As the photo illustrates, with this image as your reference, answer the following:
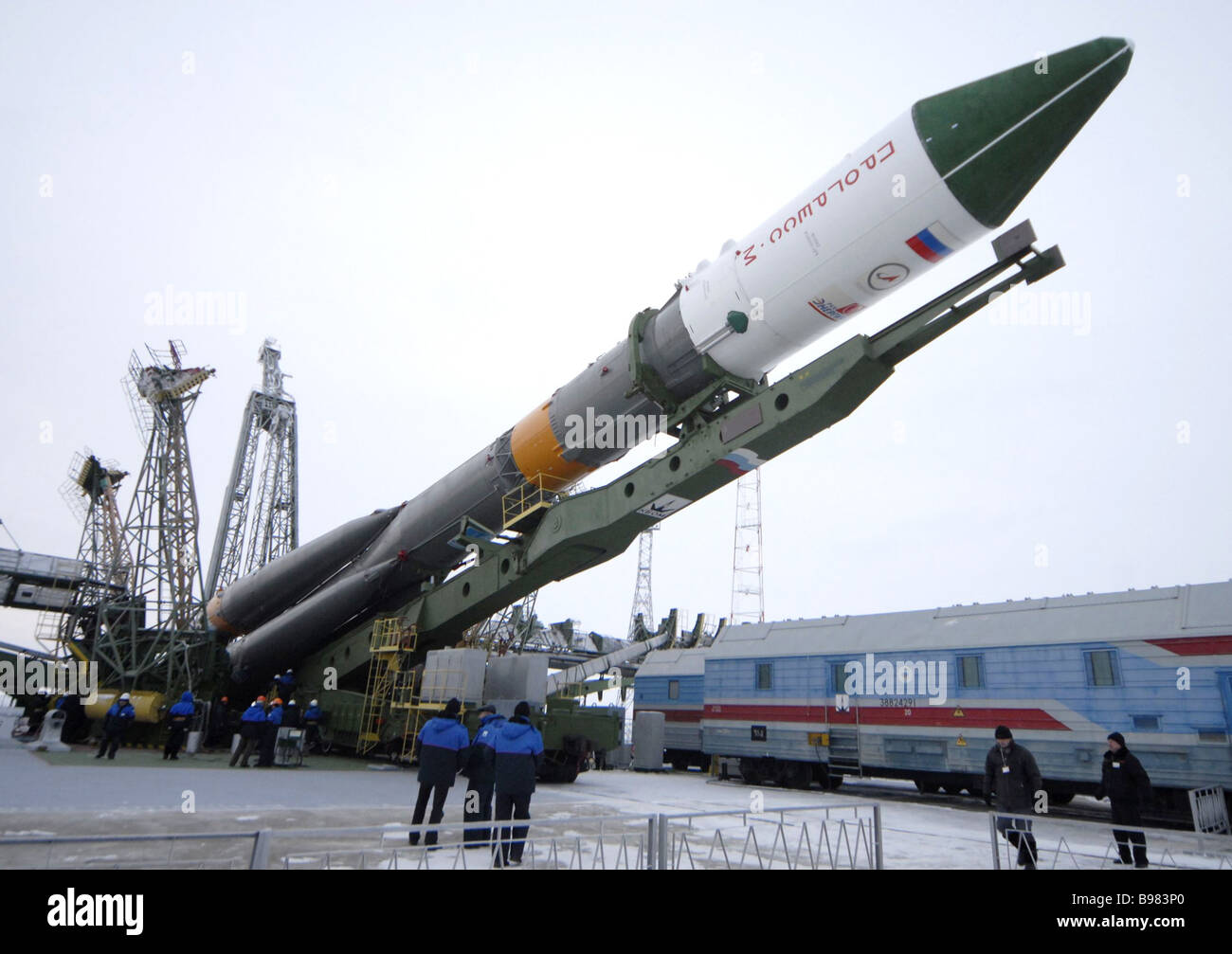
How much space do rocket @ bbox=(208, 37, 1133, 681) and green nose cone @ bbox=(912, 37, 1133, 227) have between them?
0.01m

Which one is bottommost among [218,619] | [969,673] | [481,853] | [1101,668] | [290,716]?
[481,853]

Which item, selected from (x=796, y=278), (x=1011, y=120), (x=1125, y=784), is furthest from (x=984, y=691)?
(x=1011, y=120)

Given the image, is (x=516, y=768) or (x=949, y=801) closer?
(x=516, y=768)

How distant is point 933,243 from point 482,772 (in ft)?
21.8

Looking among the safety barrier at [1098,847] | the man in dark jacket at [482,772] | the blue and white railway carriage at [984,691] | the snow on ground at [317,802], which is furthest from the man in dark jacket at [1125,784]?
the man in dark jacket at [482,772]

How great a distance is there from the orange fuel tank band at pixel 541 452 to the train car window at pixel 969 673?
6.51 metres

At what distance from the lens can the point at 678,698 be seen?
19.0 m

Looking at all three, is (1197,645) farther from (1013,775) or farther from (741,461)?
(741,461)

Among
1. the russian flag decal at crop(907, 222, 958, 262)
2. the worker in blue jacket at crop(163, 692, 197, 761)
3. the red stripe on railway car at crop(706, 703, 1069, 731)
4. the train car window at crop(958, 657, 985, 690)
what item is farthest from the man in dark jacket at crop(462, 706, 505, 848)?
the worker in blue jacket at crop(163, 692, 197, 761)

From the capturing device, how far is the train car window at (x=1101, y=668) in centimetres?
1096

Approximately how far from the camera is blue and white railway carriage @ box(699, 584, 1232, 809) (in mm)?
10273
